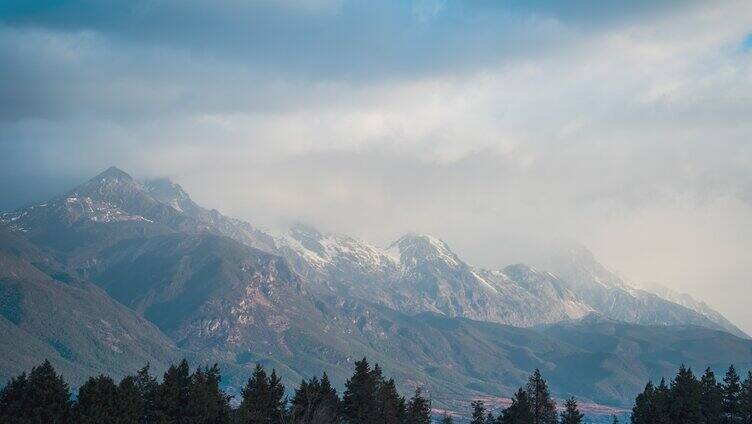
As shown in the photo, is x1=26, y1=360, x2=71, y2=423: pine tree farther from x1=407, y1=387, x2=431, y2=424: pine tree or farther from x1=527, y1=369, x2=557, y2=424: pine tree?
x1=527, y1=369, x2=557, y2=424: pine tree

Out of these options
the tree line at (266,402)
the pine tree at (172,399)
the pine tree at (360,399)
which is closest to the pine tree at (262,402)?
the tree line at (266,402)

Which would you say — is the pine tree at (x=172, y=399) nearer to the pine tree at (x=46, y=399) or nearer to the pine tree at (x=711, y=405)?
the pine tree at (x=46, y=399)

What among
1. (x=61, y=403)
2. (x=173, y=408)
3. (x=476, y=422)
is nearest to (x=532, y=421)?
(x=476, y=422)

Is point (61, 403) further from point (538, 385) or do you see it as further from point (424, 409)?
point (538, 385)

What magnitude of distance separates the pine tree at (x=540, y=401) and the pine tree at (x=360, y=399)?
3342 cm

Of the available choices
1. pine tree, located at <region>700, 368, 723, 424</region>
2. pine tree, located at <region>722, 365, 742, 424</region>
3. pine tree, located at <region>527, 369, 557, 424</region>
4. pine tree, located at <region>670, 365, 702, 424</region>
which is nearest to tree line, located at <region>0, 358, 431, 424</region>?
pine tree, located at <region>527, 369, 557, 424</region>

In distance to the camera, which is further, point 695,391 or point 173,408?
point 695,391

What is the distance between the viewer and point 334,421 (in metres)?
155

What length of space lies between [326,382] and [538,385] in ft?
145

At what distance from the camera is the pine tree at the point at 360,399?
158m

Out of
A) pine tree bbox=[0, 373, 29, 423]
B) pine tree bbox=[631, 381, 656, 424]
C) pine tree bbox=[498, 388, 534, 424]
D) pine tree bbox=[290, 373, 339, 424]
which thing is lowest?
pine tree bbox=[0, 373, 29, 423]

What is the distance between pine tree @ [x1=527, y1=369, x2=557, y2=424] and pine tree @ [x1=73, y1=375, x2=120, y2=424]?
8278 cm

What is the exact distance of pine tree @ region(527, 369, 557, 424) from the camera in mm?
164250

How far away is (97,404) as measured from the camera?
129625mm
